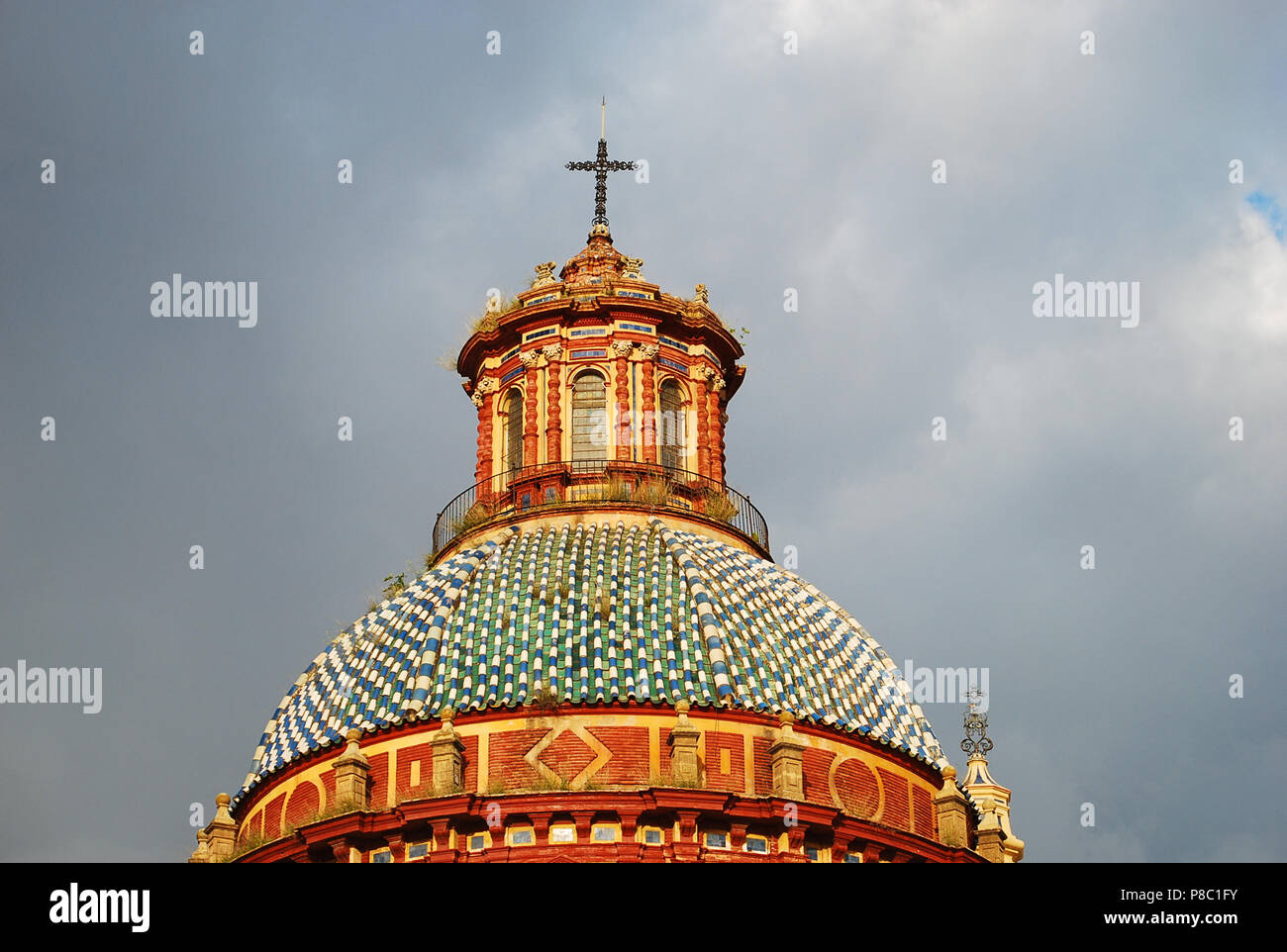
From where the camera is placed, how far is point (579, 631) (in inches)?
1578

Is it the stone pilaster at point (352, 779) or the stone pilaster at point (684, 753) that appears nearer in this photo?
the stone pilaster at point (684, 753)

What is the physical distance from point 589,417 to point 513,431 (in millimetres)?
1830

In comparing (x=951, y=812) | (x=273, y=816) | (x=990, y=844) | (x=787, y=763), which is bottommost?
(x=990, y=844)

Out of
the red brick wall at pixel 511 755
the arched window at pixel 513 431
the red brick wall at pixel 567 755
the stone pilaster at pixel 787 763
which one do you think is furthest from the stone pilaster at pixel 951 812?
the arched window at pixel 513 431

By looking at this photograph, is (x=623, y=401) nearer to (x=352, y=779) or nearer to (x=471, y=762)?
(x=471, y=762)

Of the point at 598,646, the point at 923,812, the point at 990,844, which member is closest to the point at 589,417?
the point at 598,646

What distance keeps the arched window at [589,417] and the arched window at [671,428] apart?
1.19 meters

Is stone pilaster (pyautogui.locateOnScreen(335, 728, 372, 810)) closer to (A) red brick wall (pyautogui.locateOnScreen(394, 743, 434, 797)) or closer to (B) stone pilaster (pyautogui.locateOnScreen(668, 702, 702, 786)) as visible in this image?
(A) red brick wall (pyautogui.locateOnScreen(394, 743, 434, 797))

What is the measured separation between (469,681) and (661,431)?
30.8ft

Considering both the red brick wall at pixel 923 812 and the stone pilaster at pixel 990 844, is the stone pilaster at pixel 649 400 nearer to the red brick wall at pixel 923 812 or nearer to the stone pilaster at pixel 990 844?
the red brick wall at pixel 923 812

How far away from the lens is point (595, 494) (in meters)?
44.7

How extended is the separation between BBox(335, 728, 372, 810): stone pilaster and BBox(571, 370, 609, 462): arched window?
9.55 m

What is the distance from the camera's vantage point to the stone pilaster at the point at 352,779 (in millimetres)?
38250

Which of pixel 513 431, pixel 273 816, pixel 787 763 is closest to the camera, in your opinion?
pixel 787 763
